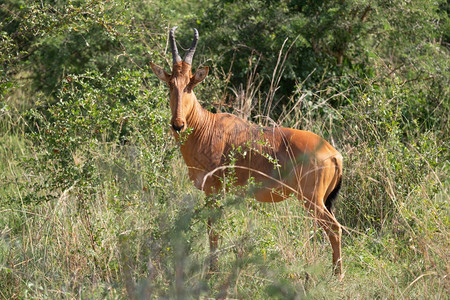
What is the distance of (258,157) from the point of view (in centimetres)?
593

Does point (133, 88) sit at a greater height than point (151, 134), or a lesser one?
greater

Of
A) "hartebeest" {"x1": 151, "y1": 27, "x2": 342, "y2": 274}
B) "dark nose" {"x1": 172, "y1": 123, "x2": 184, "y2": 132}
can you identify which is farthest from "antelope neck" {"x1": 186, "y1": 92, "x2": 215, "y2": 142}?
"dark nose" {"x1": 172, "y1": 123, "x2": 184, "y2": 132}

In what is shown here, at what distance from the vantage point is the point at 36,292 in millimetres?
Result: 4535

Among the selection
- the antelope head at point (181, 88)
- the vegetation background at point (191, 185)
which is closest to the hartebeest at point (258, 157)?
the antelope head at point (181, 88)

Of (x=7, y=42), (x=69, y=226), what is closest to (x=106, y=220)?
(x=69, y=226)

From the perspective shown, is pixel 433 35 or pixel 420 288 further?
pixel 433 35

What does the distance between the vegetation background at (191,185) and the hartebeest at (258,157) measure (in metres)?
0.22

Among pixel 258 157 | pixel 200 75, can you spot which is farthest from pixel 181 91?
pixel 258 157

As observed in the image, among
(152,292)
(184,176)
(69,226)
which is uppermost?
(152,292)

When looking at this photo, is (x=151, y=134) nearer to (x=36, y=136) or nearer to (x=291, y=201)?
(x=36, y=136)

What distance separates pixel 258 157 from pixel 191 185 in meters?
1.50

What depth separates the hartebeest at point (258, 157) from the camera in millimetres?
5594

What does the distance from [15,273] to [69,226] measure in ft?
3.28

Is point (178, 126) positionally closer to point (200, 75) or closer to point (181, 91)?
point (181, 91)
